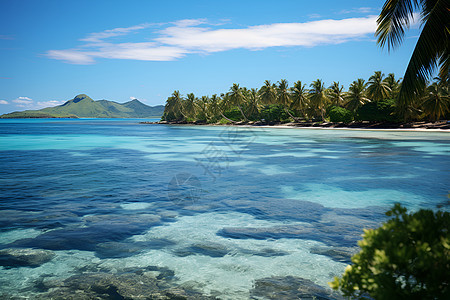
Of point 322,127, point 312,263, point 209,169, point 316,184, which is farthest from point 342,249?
point 322,127

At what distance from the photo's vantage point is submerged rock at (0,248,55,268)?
5.93 meters

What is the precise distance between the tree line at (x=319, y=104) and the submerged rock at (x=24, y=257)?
123 ft

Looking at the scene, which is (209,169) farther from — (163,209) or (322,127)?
(322,127)

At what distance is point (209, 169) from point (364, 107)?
58.5 metres

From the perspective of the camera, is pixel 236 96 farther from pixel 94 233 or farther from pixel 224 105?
pixel 94 233

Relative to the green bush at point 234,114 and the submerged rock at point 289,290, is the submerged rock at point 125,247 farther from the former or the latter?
the green bush at point 234,114

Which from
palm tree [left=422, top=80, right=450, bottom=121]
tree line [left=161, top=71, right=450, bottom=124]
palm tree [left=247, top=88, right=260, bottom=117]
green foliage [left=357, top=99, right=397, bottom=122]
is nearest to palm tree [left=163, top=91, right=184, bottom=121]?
tree line [left=161, top=71, right=450, bottom=124]

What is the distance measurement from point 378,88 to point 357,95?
4.52 meters

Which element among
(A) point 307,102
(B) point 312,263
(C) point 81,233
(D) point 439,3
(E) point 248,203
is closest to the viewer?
(B) point 312,263

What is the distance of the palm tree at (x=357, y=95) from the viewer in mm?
67562

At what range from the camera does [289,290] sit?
5.08 meters

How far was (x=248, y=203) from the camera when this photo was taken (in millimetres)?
10500

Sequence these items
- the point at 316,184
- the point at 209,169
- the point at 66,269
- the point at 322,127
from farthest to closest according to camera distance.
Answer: the point at 322,127
the point at 209,169
the point at 316,184
the point at 66,269

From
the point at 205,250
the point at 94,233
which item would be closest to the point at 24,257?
the point at 94,233
